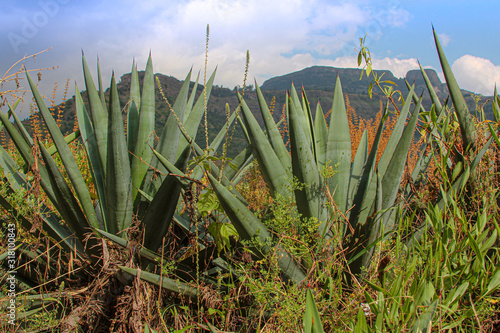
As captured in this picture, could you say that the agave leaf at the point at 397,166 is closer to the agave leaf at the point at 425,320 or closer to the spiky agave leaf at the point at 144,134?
the agave leaf at the point at 425,320

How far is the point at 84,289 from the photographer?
64.9 inches

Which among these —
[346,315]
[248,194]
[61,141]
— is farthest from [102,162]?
[346,315]

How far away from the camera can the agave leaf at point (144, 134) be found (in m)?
2.05

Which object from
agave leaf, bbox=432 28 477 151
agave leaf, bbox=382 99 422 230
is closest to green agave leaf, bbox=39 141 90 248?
agave leaf, bbox=382 99 422 230

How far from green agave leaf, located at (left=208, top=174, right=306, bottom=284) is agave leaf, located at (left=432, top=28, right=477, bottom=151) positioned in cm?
121

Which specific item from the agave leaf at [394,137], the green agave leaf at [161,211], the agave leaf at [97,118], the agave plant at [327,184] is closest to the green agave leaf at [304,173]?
the agave plant at [327,184]

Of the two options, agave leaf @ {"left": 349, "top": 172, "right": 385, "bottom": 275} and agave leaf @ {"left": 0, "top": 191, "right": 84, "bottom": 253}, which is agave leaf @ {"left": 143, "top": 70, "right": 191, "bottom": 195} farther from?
agave leaf @ {"left": 349, "top": 172, "right": 385, "bottom": 275}

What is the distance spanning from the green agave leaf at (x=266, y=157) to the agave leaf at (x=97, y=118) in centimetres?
86

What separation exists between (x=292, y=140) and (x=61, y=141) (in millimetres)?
1253

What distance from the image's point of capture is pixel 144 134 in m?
2.17

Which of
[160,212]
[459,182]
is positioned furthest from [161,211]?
[459,182]

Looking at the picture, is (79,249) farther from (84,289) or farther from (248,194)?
(248,194)

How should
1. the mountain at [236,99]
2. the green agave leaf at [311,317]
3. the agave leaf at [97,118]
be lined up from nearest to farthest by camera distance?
the green agave leaf at [311,317], the agave leaf at [97,118], the mountain at [236,99]

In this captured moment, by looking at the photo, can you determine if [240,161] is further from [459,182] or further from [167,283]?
[459,182]
